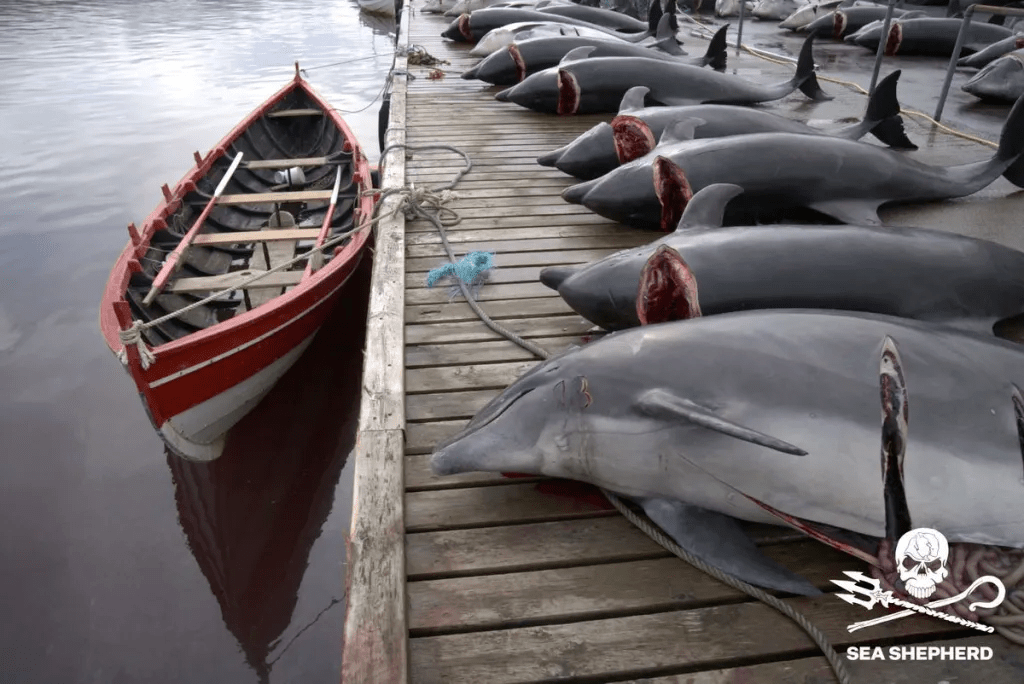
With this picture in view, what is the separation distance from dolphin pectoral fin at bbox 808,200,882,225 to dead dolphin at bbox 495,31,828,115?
3.30 meters

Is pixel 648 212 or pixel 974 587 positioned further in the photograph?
pixel 648 212

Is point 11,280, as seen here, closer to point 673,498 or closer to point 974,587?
point 673,498

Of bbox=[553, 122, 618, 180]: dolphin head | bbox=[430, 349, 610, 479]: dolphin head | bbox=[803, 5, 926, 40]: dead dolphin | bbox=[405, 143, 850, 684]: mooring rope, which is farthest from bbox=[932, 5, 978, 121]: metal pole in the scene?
bbox=[803, 5, 926, 40]: dead dolphin

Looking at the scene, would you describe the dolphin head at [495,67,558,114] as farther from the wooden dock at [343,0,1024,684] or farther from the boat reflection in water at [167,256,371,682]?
the wooden dock at [343,0,1024,684]

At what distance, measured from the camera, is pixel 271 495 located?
6.08 meters

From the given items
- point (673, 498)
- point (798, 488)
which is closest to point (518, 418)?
point (673, 498)

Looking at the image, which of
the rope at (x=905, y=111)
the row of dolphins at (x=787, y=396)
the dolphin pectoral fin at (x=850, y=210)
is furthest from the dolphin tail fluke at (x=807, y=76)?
the row of dolphins at (x=787, y=396)

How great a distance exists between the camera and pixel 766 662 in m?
2.09

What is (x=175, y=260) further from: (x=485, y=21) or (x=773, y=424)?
(x=485, y=21)

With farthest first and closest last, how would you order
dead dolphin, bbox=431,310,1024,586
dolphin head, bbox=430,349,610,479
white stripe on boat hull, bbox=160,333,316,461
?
white stripe on boat hull, bbox=160,333,316,461
dolphin head, bbox=430,349,610,479
dead dolphin, bbox=431,310,1024,586

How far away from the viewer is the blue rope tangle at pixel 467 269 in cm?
445

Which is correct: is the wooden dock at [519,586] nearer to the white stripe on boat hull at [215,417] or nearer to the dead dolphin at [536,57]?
the white stripe on boat hull at [215,417]

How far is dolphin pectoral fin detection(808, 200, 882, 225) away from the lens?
14.4ft

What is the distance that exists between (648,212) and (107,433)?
563 cm
